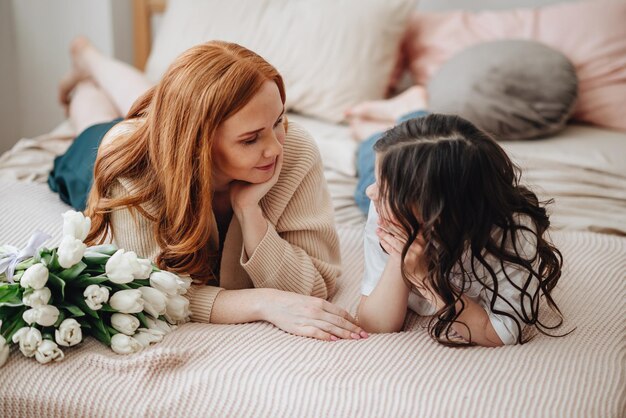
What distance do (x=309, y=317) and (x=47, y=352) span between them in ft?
1.37

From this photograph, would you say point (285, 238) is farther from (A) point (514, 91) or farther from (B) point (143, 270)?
(A) point (514, 91)

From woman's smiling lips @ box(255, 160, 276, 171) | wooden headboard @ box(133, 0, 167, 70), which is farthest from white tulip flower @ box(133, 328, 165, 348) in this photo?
wooden headboard @ box(133, 0, 167, 70)

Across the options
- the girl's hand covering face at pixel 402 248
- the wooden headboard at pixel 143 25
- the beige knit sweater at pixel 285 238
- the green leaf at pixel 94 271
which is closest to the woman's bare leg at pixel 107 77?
the wooden headboard at pixel 143 25

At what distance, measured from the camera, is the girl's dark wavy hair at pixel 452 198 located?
100 cm

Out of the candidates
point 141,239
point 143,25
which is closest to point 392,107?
point 141,239

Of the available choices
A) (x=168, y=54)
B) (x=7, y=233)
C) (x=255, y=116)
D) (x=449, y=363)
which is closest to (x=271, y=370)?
(x=449, y=363)

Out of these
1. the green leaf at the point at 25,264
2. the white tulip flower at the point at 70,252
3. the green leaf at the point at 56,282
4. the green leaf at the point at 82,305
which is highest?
the white tulip flower at the point at 70,252

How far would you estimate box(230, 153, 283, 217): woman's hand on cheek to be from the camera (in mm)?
1212

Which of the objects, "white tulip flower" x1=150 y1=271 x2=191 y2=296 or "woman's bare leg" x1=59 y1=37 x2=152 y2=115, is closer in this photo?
"white tulip flower" x1=150 y1=271 x2=191 y2=296

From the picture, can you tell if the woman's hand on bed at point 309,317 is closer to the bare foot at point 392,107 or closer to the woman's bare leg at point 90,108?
the bare foot at point 392,107

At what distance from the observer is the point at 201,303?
1.20m

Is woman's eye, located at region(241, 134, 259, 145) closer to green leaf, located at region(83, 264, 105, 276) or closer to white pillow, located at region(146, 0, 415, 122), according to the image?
green leaf, located at region(83, 264, 105, 276)

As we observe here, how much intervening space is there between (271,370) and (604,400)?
1.57 ft

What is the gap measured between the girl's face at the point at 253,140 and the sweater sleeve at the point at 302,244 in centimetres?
11
